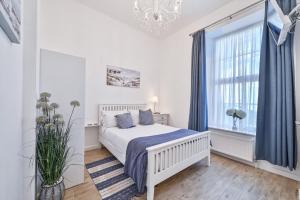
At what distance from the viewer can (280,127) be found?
2.14 meters

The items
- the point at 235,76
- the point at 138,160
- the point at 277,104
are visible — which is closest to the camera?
the point at 138,160

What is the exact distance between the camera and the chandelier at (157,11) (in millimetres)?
1979

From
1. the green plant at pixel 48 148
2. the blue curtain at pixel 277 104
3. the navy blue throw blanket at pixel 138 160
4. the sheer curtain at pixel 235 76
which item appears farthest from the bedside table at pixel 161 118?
the green plant at pixel 48 148

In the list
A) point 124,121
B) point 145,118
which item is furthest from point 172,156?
point 145,118

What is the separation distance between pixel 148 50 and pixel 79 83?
2896mm

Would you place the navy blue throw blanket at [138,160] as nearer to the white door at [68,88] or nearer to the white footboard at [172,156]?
the white footboard at [172,156]

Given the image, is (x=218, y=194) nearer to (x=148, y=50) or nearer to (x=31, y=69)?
(x=31, y=69)

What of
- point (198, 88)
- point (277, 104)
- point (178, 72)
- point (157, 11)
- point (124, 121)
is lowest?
point (124, 121)

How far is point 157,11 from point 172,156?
2003 mm

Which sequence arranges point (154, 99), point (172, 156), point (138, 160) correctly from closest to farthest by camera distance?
point (138, 160), point (172, 156), point (154, 99)

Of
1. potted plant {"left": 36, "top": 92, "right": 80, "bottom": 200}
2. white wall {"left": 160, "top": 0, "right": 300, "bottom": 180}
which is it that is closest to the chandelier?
white wall {"left": 160, "top": 0, "right": 300, "bottom": 180}

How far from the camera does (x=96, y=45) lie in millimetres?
3283

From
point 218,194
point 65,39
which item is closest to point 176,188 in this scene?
point 218,194

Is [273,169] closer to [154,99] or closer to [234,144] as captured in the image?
[234,144]
